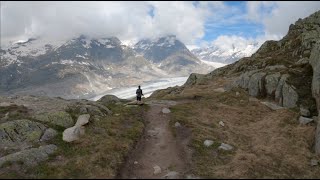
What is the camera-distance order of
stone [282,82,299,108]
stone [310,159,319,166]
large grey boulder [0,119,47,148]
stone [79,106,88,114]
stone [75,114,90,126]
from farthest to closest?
stone [282,82,299,108] → stone [79,106,88,114] → stone [75,114,90,126] → large grey boulder [0,119,47,148] → stone [310,159,319,166]

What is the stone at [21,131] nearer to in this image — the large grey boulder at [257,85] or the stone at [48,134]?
the stone at [48,134]

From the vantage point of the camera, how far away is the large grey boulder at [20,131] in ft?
126

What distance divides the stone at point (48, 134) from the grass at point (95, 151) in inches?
26.6

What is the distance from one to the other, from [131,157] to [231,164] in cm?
985

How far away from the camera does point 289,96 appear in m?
53.0

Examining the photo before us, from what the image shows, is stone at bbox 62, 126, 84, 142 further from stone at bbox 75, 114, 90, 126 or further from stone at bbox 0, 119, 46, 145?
stone at bbox 0, 119, 46, 145

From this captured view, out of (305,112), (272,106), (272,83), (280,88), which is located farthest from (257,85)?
(305,112)

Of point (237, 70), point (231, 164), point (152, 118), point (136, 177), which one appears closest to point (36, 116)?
point (152, 118)

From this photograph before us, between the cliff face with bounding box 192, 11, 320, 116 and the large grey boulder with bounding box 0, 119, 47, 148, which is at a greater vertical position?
the cliff face with bounding box 192, 11, 320, 116

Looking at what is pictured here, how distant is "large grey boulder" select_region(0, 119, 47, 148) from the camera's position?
126 ft

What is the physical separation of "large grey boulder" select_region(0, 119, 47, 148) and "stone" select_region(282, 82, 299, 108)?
35256mm

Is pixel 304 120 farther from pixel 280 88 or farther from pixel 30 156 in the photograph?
pixel 30 156

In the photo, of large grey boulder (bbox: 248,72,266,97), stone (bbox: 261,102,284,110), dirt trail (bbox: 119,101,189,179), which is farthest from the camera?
large grey boulder (bbox: 248,72,266,97)

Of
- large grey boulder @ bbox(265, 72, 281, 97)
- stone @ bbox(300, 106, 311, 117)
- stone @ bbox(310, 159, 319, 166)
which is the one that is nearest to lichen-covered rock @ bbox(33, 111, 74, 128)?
stone @ bbox(310, 159, 319, 166)
